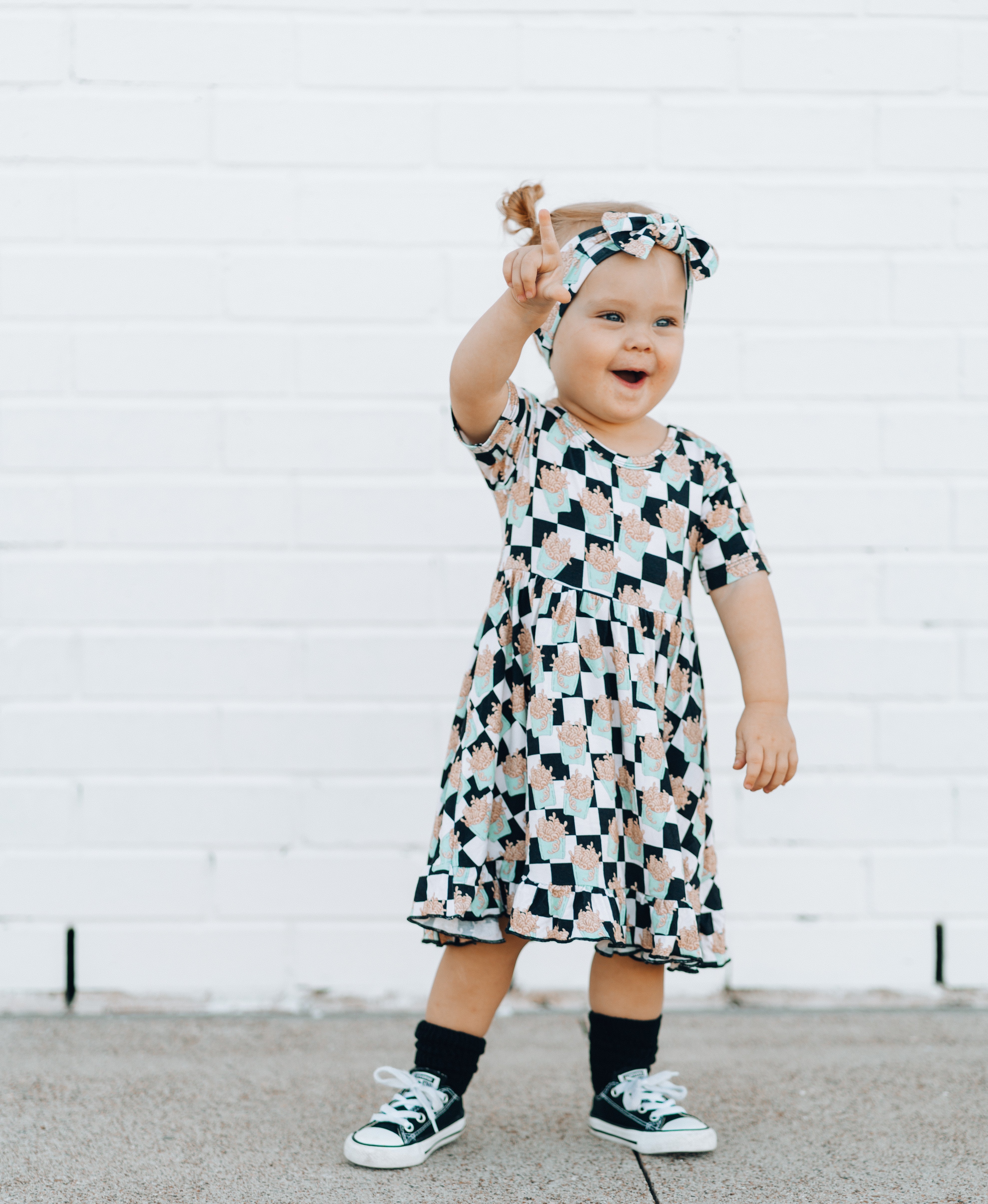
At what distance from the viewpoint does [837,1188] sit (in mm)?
1796

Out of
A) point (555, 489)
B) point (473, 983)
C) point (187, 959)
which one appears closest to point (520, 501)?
point (555, 489)

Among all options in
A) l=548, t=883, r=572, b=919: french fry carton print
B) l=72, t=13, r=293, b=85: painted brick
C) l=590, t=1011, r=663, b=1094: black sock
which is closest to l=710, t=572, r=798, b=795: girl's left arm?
l=548, t=883, r=572, b=919: french fry carton print

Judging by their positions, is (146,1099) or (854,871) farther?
(854,871)

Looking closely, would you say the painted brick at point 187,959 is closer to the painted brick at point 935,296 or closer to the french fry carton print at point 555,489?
the french fry carton print at point 555,489

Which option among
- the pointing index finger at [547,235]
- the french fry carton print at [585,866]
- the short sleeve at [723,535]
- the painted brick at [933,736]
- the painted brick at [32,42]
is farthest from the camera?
the painted brick at [933,736]

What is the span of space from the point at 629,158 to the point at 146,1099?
2.14 meters

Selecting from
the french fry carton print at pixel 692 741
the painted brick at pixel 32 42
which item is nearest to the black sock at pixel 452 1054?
the french fry carton print at pixel 692 741

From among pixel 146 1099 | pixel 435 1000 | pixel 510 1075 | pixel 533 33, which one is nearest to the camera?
pixel 435 1000

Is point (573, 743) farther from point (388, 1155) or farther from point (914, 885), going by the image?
point (914, 885)

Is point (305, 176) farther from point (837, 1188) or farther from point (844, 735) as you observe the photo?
point (837, 1188)

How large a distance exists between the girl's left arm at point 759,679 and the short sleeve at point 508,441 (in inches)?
15.9

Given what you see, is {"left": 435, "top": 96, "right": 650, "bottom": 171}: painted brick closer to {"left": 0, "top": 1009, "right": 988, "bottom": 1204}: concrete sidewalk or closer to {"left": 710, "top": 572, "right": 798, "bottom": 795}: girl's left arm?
{"left": 710, "top": 572, "right": 798, "bottom": 795}: girl's left arm

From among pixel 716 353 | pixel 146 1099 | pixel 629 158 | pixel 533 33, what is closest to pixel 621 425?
pixel 716 353

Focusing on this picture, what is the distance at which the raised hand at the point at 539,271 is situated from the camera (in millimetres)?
1694
